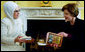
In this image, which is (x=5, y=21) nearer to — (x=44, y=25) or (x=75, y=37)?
(x=44, y=25)

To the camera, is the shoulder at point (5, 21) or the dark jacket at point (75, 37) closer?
the dark jacket at point (75, 37)

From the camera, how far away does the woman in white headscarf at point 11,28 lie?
123 inches

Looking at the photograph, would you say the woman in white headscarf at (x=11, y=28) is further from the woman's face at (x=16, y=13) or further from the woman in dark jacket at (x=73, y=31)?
the woman in dark jacket at (x=73, y=31)

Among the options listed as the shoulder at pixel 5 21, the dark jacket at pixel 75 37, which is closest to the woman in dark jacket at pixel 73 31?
the dark jacket at pixel 75 37

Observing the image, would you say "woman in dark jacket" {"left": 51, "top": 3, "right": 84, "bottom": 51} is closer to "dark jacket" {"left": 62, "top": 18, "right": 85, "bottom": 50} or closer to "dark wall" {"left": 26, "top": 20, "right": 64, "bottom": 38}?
"dark jacket" {"left": 62, "top": 18, "right": 85, "bottom": 50}

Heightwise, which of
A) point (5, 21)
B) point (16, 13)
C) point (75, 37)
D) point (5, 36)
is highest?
point (16, 13)

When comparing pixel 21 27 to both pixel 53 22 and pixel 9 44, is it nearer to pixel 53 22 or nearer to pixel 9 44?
pixel 9 44

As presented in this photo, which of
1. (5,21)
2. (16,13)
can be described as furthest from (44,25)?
(5,21)

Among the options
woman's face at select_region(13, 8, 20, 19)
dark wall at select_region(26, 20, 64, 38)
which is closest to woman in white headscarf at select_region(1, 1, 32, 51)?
woman's face at select_region(13, 8, 20, 19)

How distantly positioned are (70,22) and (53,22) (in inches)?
45.5

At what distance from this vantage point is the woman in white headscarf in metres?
3.12

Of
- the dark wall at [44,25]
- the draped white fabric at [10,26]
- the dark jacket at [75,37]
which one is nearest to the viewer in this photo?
the dark jacket at [75,37]

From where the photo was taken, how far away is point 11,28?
3.19m

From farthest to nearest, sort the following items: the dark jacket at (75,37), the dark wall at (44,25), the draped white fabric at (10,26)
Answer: the dark wall at (44,25), the draped white fabric at (10,26), the dark jacket at (75,37)
